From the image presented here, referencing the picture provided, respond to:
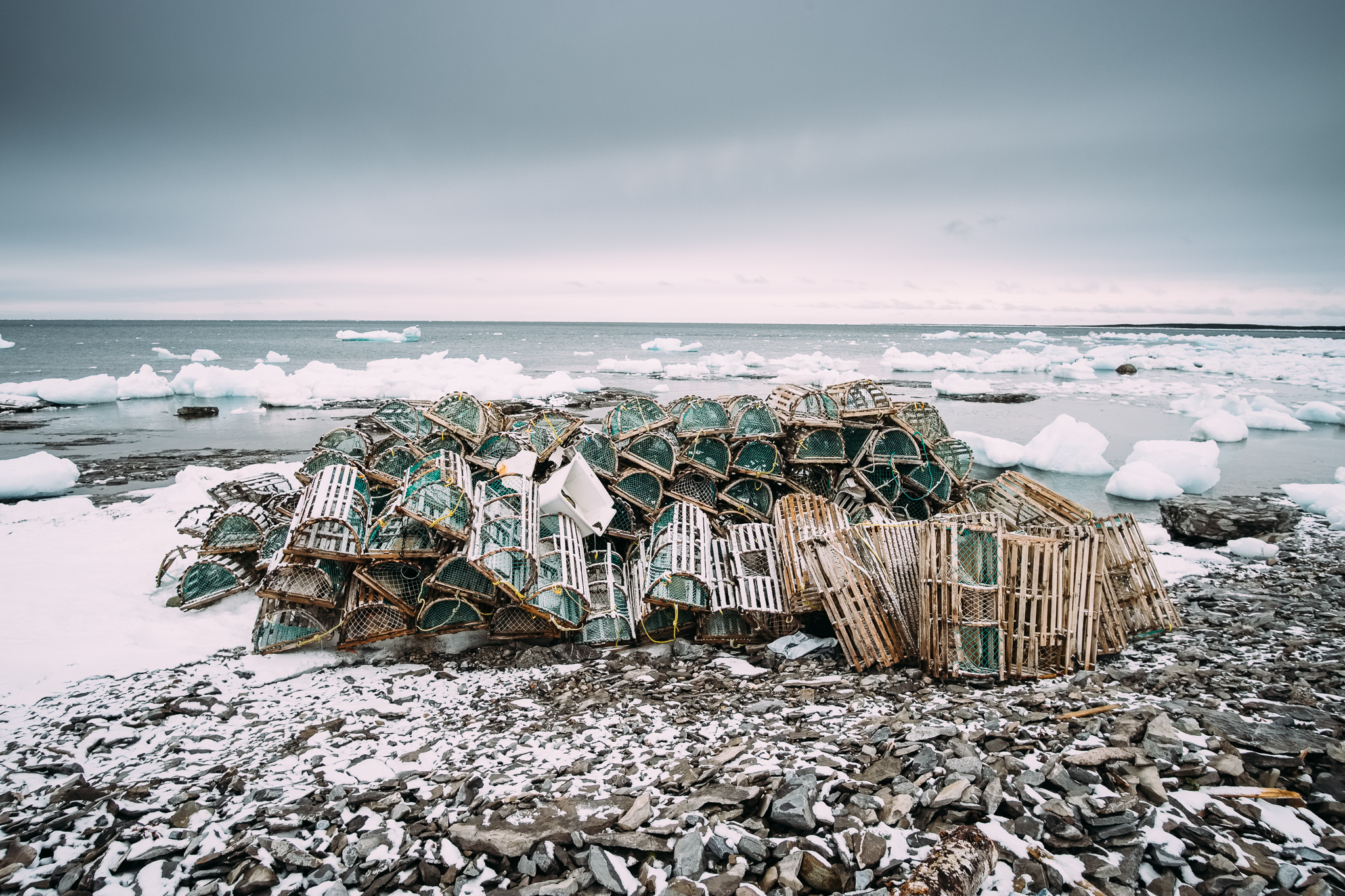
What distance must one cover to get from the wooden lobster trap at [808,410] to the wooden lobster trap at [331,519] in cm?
461

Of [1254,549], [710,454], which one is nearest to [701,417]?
[710,454]

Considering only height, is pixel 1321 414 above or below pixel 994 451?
above

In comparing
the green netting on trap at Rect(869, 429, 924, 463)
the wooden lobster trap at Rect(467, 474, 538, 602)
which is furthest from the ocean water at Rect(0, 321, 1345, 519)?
the wooden lobster trap at Rect(467, 474, 538, 602)

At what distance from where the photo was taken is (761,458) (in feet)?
25.1

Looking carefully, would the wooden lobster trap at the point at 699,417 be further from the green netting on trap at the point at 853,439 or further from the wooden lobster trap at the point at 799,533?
the green netting on trap at the point at 853,439

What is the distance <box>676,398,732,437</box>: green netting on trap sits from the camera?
7656 mm

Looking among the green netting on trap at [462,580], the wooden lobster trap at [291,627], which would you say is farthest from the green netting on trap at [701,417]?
the wooden lobster trap at [291,627]

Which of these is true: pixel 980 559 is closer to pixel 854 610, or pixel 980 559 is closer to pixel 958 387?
pixel 854 610

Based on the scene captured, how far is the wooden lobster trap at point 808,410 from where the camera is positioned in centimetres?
764

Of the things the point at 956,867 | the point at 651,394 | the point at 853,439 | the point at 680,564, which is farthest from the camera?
the point at 651,394

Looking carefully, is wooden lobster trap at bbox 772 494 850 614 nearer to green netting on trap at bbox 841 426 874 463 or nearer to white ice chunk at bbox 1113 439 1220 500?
green netting on trap at bbox 841 426 874 463

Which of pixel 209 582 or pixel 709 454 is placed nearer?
pixel 209 582

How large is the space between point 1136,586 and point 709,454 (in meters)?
4.29

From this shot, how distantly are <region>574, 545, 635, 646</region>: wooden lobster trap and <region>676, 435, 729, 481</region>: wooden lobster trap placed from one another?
1.52 metres
